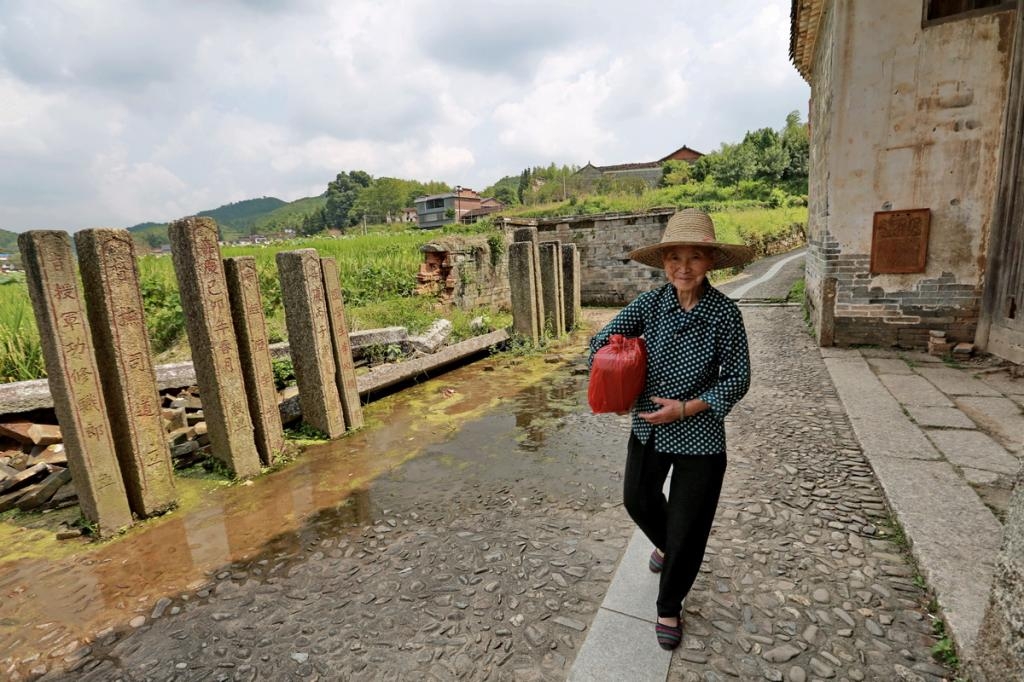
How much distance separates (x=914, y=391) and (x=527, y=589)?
4.65m

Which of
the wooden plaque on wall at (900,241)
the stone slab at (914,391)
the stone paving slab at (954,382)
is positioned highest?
the wooden plaque on wall at (900,241)

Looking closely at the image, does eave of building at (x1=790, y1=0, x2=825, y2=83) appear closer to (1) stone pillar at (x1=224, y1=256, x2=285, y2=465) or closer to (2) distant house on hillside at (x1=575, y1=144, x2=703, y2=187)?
(1) stone pillar at (x1=224, y1=256, x2=285, y2=465)

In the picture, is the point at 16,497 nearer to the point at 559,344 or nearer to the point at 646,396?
the point at 646,396

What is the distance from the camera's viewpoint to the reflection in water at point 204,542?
2.66m

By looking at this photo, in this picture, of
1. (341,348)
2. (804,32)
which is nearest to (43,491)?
(341,348)

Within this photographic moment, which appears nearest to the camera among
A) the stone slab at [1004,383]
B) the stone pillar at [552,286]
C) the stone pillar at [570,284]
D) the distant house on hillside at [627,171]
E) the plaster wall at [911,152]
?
the stone slab at [1004,383]

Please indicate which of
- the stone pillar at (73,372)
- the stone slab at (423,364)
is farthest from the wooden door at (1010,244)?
the stone pillar at (73,372)

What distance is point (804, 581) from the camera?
2.52 m

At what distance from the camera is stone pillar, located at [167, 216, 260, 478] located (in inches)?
150

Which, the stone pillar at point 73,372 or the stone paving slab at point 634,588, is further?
the stone pillar at point 73,372

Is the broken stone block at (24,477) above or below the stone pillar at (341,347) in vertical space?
below

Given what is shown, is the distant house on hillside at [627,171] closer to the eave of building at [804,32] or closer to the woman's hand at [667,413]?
the eave of building at [804,32]

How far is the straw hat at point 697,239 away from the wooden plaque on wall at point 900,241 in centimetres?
549

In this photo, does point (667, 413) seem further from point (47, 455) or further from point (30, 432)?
point (30, 432)
